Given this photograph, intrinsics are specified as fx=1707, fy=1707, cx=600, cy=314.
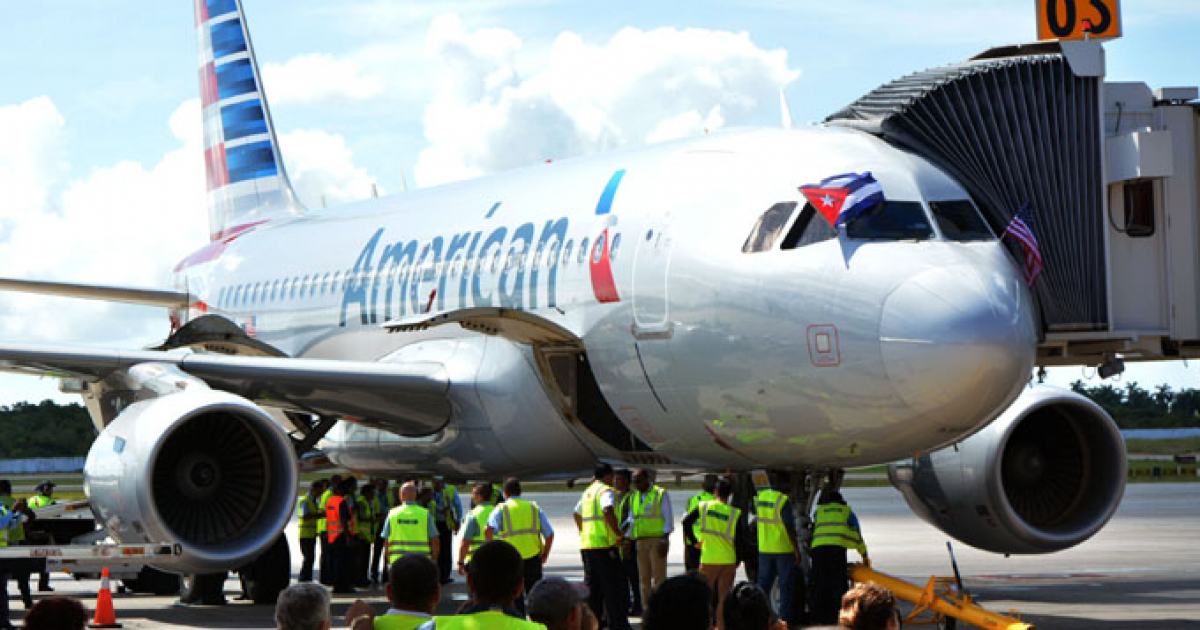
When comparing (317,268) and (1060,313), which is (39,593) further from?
(1060,313)

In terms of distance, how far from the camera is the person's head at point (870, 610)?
491cm

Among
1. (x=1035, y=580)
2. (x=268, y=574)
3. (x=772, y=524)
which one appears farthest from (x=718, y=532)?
(x=1035, y=580)

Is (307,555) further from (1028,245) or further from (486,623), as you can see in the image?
(486,623)

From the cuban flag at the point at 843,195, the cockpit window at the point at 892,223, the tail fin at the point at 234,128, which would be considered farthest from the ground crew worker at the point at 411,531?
the tail fin at the point at 234,128

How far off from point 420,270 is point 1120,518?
15490 mm

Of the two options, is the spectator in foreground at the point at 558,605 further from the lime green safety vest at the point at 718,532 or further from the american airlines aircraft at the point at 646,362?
the lime green safety vest at the point at 718,532

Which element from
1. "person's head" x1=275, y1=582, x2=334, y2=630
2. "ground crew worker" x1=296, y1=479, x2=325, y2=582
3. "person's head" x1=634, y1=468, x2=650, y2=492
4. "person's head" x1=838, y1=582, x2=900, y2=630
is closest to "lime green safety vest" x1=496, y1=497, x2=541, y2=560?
"person's head" x1=634, y1=468, x2=650, y2=492

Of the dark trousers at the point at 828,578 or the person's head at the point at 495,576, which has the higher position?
the person's head at the point at 495,576

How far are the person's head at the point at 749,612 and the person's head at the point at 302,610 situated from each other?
1268 mm

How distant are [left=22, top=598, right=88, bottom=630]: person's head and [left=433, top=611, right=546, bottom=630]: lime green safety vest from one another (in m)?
1.17

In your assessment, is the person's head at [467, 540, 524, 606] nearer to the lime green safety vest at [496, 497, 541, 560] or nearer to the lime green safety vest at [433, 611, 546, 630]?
the lime green safety vest at [433, 611, 546, 630]

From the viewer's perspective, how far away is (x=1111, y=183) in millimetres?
13125

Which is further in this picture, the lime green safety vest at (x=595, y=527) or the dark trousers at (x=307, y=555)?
Answer: the dark trousers at (x=307, y=555)

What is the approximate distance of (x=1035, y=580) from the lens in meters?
→ 16.5
